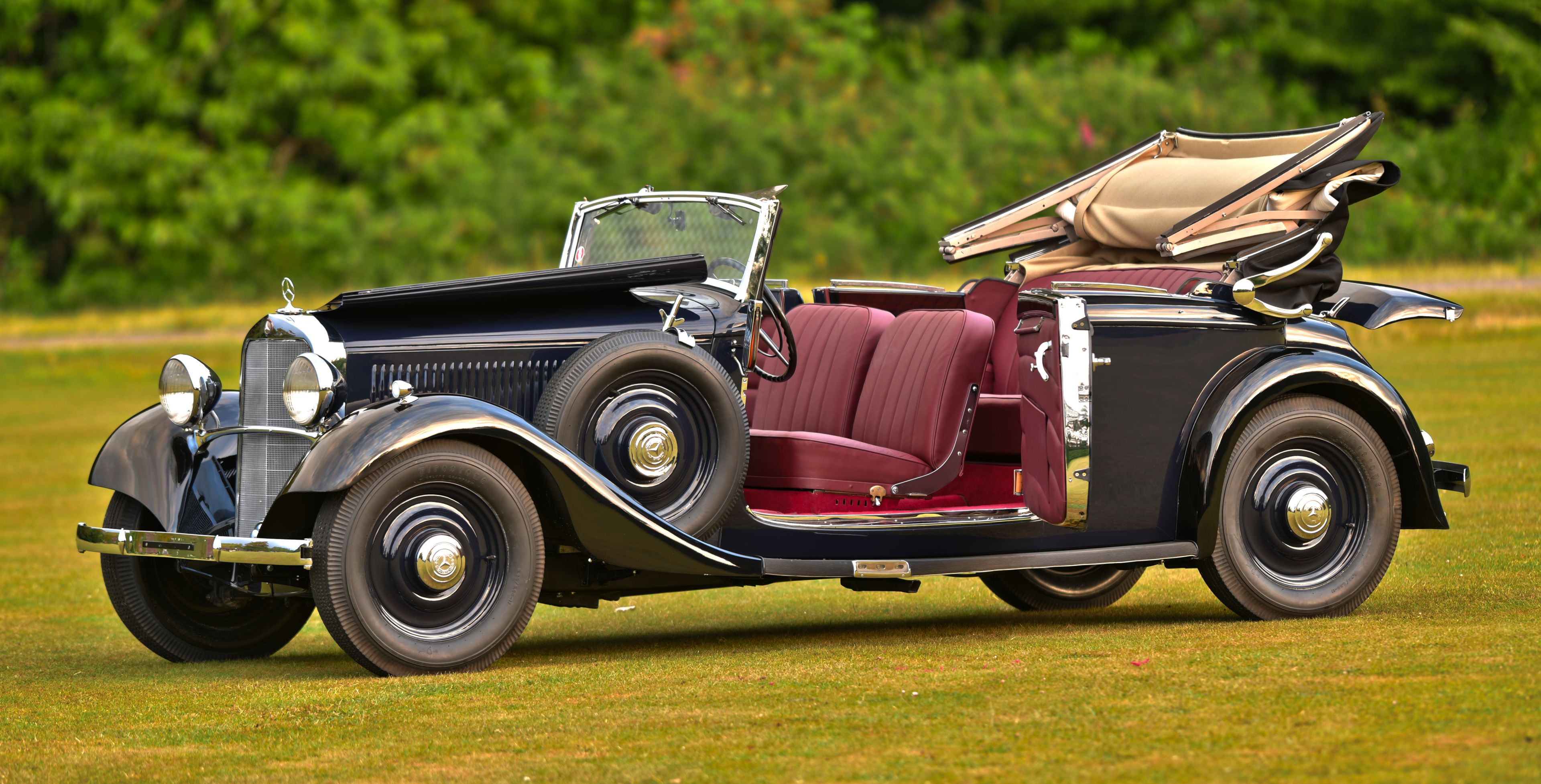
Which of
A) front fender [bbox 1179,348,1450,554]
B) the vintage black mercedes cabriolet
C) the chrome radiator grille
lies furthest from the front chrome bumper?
front fender [bbox 1179,348,1450,554]

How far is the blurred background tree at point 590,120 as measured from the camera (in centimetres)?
2998

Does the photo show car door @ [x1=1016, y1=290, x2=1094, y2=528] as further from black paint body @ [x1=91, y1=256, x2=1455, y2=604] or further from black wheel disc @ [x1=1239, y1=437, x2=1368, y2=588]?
black wheel disc @ [x1=1239, y1=437, x2=1368, y2=588]

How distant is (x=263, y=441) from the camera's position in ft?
21.0

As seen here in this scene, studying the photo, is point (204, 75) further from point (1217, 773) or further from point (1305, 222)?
point (1217, 773)

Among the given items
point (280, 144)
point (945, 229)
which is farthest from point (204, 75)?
point (945, 229)

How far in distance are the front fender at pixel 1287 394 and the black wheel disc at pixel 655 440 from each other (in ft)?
6.47

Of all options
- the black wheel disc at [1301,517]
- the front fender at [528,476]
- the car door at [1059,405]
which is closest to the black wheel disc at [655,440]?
the front fender at [528,476]

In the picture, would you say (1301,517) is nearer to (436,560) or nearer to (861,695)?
(861,695)

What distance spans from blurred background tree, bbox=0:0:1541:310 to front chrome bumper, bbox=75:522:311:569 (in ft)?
73.6

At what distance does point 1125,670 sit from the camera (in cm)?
562

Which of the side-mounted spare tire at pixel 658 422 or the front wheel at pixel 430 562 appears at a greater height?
the side-mounted spare tire at pixel 658 422

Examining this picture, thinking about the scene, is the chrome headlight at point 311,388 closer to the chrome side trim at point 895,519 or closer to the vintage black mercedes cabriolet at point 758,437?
the vintage black mercedes cabriolet at point 758,437

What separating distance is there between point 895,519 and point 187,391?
2849 millimetres

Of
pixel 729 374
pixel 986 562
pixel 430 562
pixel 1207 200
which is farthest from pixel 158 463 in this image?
pixel 1207 200
